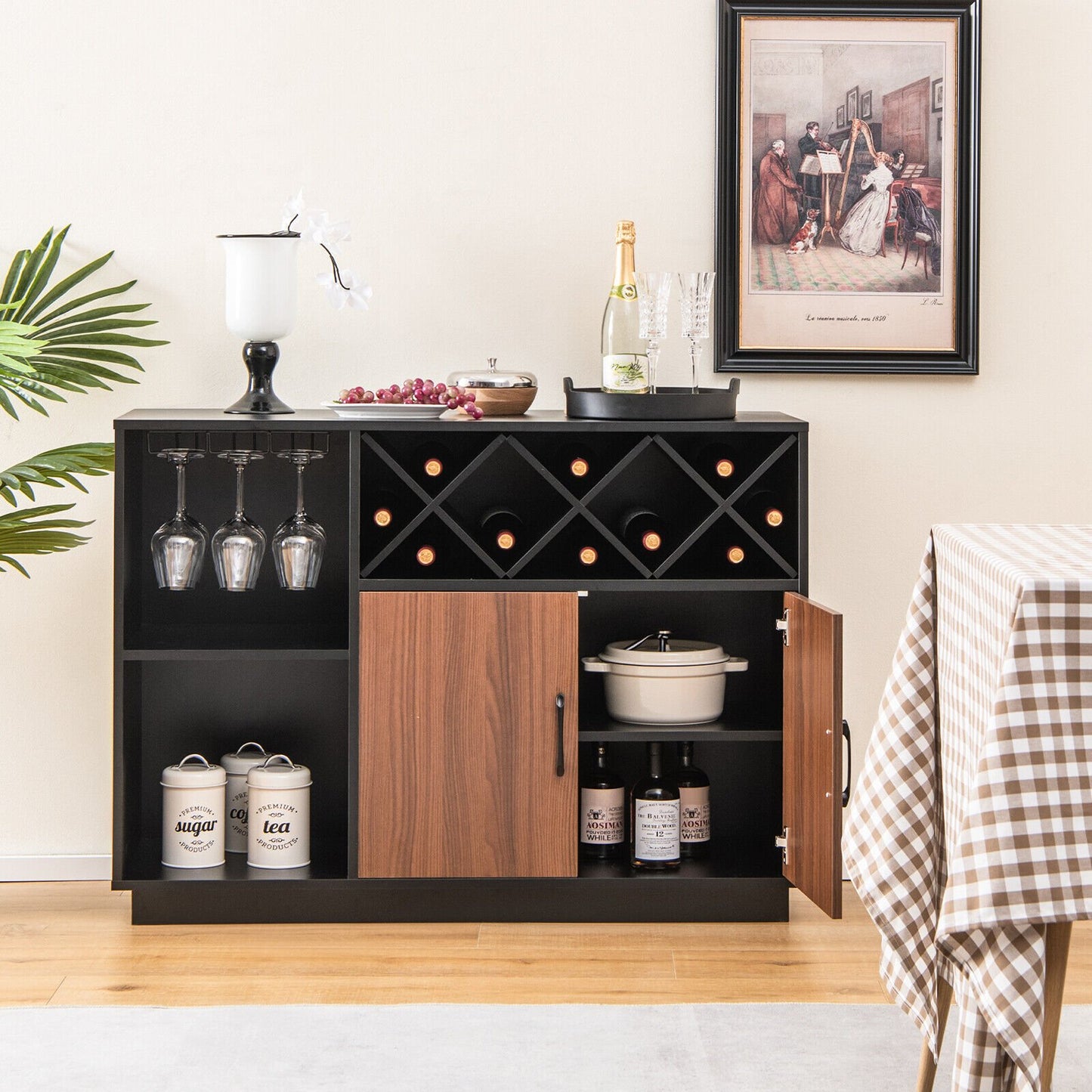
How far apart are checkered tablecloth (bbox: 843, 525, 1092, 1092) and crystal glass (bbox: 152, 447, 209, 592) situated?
1.61 metres

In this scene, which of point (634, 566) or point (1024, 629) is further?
point (634, 566)

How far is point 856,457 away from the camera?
321cm

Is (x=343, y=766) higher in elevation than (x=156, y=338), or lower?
lower

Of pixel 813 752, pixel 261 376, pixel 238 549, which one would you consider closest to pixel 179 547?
pixel 238 549

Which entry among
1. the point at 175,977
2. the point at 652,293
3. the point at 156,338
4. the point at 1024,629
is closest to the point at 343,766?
the point at 175,977

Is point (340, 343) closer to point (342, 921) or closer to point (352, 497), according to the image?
point (352, 497)

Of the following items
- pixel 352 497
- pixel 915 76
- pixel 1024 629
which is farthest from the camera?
pixel 915 76

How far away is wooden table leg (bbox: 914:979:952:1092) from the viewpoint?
6.25 feet

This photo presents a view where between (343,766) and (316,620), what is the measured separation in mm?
368

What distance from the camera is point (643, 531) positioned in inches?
112

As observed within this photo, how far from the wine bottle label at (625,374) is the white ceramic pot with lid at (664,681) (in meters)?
0.56

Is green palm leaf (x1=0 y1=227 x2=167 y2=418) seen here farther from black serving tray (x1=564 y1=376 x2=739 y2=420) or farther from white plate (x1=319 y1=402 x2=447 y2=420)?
black serving tray (x1=564 y1=376 x2=739 y2=420)

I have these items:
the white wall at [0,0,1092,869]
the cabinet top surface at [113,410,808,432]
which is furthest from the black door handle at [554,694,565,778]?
the white wall at [0,0,1092,869]

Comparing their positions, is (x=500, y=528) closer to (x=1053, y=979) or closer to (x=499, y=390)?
(x=499, y=390)
